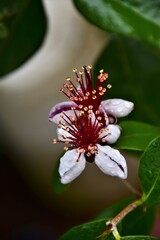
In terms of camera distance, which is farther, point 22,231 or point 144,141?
point 22,231

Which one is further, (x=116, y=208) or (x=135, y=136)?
(x=116, y=208)

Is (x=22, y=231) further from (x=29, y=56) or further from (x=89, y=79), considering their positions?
(x=89, y=79)

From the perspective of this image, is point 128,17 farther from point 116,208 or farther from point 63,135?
point 116,208

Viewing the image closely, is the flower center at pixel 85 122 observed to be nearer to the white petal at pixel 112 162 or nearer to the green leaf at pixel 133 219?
the white petal at pixel 112 162

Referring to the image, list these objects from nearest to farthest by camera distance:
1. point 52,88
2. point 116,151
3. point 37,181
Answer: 1. point 116,151
2. point 52,88
3. point 37,181

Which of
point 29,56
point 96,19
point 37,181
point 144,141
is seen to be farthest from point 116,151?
point 37,181

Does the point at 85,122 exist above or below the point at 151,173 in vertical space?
above

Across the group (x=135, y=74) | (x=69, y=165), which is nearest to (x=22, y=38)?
(x=135, y=74)
